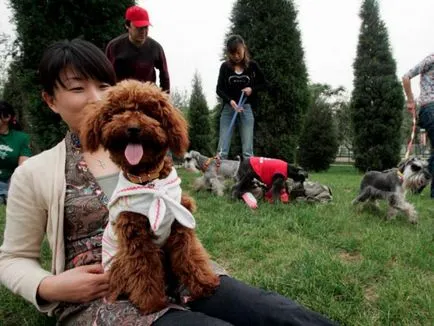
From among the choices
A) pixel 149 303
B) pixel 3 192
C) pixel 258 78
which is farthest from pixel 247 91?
pixel 149 303

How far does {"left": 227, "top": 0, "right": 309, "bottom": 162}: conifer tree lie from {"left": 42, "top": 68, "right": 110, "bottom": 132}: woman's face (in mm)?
9786

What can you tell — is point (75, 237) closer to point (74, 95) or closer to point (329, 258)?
point (74, 95)

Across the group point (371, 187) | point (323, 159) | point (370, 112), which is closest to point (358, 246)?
point (371, 187)

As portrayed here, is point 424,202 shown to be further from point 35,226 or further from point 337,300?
point 35,226

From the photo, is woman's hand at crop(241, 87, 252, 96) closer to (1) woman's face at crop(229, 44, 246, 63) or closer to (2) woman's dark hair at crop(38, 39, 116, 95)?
(1) woman's face at crop(229, 44, 246, 63)

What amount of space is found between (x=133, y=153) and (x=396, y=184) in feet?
15.8

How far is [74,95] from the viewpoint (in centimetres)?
220

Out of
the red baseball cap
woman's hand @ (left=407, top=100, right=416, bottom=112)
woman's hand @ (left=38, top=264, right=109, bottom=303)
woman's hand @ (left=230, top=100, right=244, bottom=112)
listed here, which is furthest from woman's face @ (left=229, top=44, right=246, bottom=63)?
woman's hand @ (left=38, top=264, right=109, bottom=303)

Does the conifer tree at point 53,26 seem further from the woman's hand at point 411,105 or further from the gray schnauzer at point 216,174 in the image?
the woman's hand at point 411,105

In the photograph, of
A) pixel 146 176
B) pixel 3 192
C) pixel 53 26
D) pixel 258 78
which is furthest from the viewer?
pixel 53 26

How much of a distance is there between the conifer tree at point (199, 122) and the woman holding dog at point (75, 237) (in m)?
20.8

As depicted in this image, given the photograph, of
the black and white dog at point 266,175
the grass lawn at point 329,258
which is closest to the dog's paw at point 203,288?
the grass lawn at point 329,258

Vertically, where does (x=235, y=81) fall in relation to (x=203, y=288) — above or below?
above

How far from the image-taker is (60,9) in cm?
755
